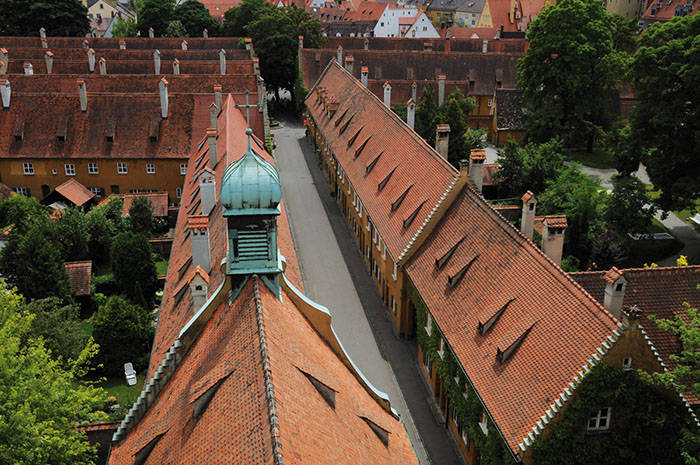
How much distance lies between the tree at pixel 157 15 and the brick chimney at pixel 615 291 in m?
95.0

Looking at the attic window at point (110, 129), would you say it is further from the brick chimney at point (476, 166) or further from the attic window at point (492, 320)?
the attic window at point (492, 320)

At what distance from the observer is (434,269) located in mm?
33375

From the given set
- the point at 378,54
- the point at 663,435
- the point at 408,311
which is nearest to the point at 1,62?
the point at 378,54

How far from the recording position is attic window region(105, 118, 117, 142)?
55031mm

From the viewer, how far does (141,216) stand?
159 feet

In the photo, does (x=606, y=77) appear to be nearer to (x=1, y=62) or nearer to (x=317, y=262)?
(x=317, y=262)

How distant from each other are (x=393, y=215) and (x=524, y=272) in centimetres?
1282

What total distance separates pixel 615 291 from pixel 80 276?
30.3 metres

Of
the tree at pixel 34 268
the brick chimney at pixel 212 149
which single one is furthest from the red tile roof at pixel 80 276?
the brick chimney at pixel 212 149

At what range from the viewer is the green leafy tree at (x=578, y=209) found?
41344 mm

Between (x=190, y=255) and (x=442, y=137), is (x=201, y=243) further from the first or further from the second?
(x=442, y=137)

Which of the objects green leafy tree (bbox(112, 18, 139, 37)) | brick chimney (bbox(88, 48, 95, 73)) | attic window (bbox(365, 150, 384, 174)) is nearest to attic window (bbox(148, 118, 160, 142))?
attic window (bbox(365, 150, 384, 174))

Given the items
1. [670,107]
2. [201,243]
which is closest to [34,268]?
[201,243]

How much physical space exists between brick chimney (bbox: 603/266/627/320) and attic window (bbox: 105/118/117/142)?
141ft
